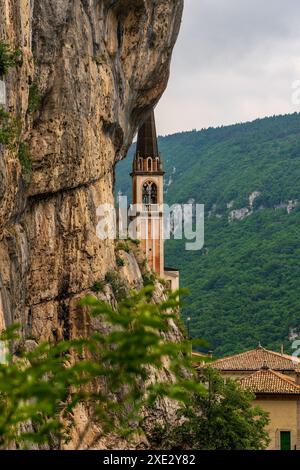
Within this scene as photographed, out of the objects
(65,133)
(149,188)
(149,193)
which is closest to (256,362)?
(65,133)

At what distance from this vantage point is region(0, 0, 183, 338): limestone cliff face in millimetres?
31078

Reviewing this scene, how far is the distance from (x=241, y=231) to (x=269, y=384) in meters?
65.0

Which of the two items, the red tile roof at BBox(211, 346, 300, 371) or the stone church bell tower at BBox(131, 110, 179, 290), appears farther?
the stone church bell tower at BBox(131, 110, 179, 290)

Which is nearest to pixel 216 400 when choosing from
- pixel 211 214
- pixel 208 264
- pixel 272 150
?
pixel 208 264

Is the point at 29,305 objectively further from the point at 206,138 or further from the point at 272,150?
the point at 206,138

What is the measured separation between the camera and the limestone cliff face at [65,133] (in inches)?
1224

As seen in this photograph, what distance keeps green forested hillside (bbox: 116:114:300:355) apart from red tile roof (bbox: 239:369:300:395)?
28.3 meters

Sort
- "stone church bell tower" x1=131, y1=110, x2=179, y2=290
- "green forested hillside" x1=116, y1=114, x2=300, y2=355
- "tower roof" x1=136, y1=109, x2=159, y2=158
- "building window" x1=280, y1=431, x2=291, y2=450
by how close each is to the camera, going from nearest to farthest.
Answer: "building window" x1=280, y1=431, x2=291, y2=450, "stone church bell tower" x1=131, y1=110, x2=179, y2=290, "tower roof" x1=136, y1=109, x2=159, y2=158, "green forested hillside" x1=116, y1=114, x2=300, y2=355

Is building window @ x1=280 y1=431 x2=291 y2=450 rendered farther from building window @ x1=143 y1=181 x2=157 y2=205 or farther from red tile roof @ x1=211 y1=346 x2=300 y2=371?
building window @ x1=143 y1=181 x2=157 y2=205

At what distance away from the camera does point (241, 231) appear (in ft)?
376

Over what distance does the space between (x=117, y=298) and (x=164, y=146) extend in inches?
4646

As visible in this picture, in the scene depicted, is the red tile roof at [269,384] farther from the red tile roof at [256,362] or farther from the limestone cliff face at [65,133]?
the limestone cliff face at [65,133]

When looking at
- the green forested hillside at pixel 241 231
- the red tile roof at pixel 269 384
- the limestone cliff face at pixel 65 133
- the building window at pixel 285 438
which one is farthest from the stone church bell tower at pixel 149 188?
the limestone cliff face at pixel 65 133

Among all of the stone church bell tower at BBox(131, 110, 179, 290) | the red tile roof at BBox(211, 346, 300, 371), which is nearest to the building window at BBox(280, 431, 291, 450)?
the red tile roof at BBox(211, 346, 300, 371)
